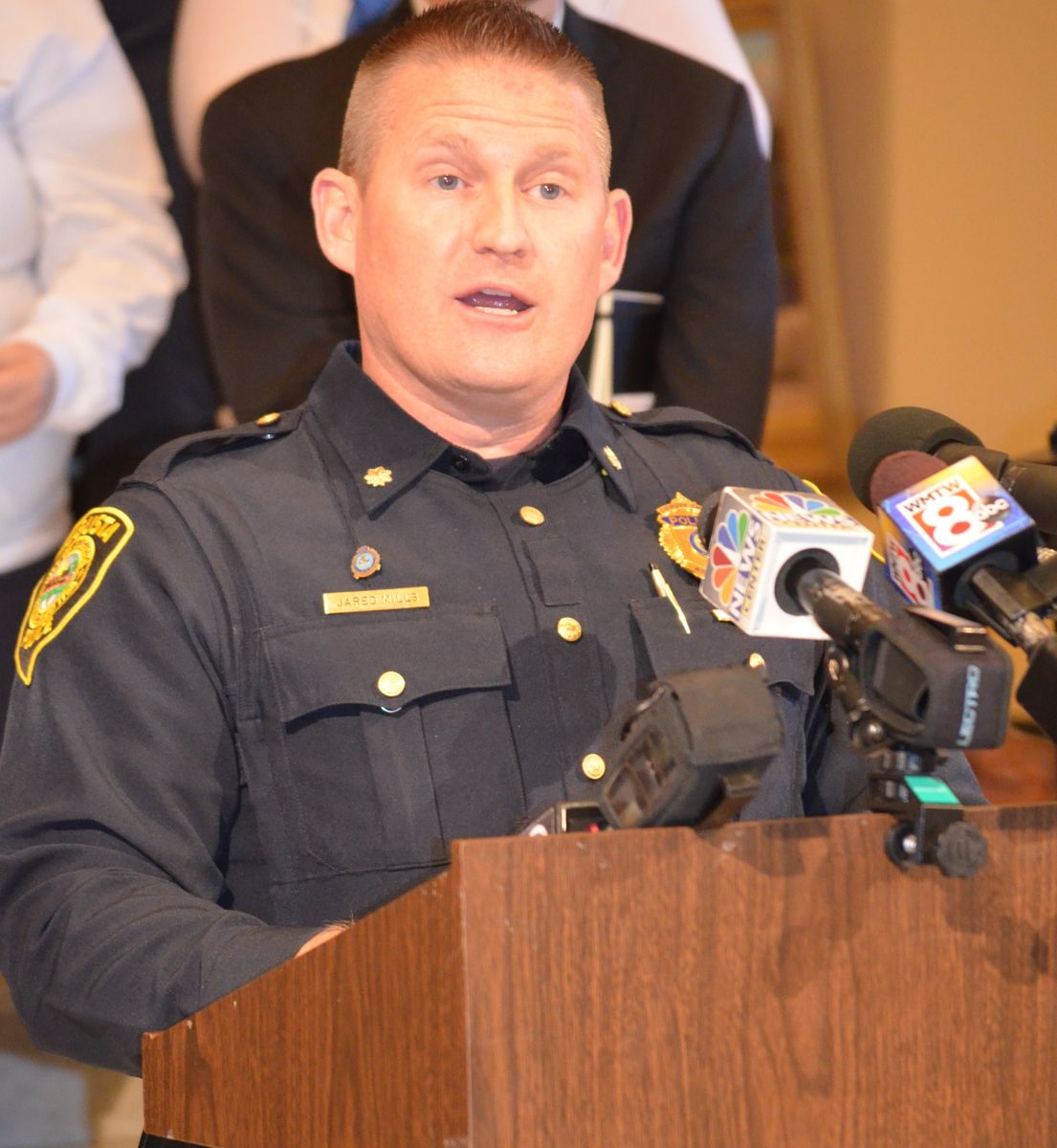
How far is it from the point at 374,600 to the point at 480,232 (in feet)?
1.25

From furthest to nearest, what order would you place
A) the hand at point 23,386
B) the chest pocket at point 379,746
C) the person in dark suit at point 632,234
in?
1. the person in dark suit at point 632,234
2. the hand at point 23,386
3. the chest pocket at point 379,746

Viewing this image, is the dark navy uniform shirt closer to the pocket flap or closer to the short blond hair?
the pocket flap

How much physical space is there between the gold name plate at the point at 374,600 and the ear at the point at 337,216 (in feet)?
1.42

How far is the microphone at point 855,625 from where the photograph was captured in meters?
0.83

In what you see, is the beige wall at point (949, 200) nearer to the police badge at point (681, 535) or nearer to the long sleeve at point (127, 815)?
the police badge at point (681, 535)

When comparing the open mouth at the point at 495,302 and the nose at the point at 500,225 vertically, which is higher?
the nose at the point at 500,225

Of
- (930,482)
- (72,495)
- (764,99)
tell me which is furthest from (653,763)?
(764,99)

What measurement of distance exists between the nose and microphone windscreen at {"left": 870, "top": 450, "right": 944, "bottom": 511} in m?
0.53

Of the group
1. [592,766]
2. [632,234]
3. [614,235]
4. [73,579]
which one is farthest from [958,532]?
[632,234]

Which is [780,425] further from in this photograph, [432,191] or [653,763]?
[653,763]

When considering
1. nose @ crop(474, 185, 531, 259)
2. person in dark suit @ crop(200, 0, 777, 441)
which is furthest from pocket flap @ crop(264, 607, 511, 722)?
person in dark suit @ crop(200, 0, 777, 441)

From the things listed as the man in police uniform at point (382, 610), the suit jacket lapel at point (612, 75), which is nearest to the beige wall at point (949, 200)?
the suit jacket lapel at point (612, 75)

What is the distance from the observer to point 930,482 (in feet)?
3.19

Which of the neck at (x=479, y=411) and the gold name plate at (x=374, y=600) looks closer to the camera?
the gold name plate at (x=374, y=600)
